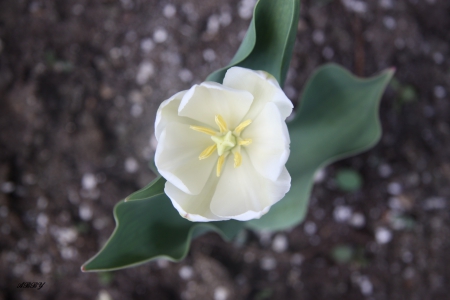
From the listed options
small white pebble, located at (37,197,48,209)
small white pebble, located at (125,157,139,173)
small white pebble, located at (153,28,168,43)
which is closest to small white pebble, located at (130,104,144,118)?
small white pebble, located at (125,157,139,173)

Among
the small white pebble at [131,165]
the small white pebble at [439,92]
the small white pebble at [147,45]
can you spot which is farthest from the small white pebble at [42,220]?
the small white pebble at [439,92]

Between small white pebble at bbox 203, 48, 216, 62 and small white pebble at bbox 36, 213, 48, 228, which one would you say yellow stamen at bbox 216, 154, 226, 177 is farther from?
small white pebble at bbox 36, 213, 48, 228

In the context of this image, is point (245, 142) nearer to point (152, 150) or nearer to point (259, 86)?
point (259, 86)

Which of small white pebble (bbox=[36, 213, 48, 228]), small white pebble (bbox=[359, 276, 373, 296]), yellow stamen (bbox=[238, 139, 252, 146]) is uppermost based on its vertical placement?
yellow stamen (bbox=[238, 139, 252, 146])

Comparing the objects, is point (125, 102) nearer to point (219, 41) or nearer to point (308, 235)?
point (219, 41)

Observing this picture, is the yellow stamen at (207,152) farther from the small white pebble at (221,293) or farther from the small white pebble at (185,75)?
the small white pebble at (221,293)
